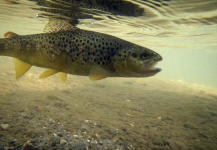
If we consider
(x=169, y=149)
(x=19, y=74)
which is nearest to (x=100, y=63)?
(x=19, y=74)

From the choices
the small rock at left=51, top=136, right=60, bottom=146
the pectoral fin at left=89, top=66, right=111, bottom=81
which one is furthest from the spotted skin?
the small rock at left=51, top=136, right=60, bottom=146

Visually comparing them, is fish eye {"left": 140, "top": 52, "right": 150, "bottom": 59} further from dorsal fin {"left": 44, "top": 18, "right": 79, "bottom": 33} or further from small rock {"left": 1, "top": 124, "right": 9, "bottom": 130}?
small rock {"left": 1, "top": 124, "right": 9, "bottom": 130}

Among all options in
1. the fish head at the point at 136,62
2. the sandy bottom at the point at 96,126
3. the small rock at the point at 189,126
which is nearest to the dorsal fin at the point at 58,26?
the fish head at the point at 136,62

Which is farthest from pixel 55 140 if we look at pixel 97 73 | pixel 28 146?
pixel 97 73

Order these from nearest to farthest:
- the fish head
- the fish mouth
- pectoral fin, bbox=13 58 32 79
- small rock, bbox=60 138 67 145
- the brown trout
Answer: small rock, bbox=60 138 67 145 < the fish mouth < the fish head < the brown trout < pectoral fin, bbox=13 58 32 79

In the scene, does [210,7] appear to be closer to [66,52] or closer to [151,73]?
[151,73]

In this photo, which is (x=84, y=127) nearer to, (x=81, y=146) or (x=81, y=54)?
(x=81, y=146)

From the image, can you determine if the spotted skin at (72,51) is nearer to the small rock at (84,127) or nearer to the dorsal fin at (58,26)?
the dorsal fin at (58,26)
